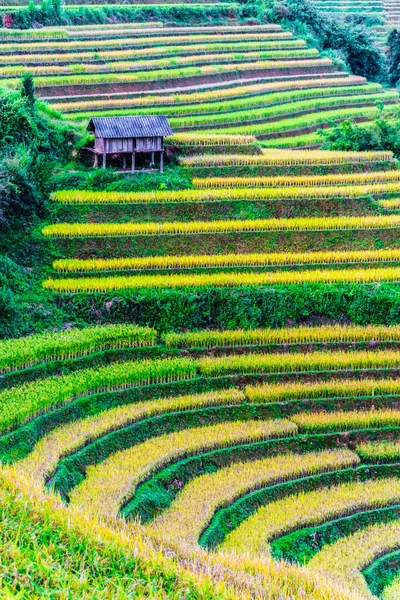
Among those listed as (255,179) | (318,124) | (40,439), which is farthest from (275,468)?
(318,124)

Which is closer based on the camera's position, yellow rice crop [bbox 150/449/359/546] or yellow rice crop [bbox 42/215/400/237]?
yellow rice crop [bbox 150/449/359/546]

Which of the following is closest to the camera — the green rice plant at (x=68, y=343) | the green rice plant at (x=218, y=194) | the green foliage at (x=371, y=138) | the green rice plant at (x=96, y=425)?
the green rice plant at (x=96, y=425)

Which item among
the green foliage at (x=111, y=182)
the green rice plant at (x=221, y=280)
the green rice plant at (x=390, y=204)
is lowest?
the green rice plant at (x=221, y=280)

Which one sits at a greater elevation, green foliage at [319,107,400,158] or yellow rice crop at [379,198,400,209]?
green foliage at [319,107,400,158]

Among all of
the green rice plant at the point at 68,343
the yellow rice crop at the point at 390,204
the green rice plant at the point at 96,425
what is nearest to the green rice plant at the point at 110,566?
the green rice plant at the point at 96,425

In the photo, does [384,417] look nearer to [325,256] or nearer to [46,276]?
[325,256]

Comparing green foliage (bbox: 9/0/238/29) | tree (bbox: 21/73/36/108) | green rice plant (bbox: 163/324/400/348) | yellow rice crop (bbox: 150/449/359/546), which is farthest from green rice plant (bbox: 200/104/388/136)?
yellow rice crop (bbox: 150/449/359/546)

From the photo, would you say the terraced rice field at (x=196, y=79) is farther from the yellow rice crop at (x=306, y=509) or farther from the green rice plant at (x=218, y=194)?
the yellow rice crop at (x=306, y=509)

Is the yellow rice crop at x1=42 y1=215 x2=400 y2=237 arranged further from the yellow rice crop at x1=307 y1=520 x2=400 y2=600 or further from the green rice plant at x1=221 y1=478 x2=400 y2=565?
the yellow rice crop at x1=307 y1=520 x2=400 y2=600
